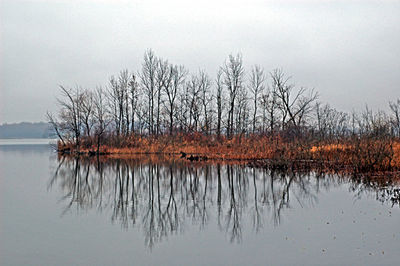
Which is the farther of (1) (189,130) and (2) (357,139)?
(1) (189,130)

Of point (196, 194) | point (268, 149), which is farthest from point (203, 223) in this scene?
point (268, 149)

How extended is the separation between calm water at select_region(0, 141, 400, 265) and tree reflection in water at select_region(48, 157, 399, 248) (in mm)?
30

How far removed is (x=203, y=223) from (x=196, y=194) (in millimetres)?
4161

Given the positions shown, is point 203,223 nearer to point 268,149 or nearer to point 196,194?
point 196,194

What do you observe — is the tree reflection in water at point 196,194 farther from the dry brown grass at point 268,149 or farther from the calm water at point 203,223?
the dry brown grass at point 268,149

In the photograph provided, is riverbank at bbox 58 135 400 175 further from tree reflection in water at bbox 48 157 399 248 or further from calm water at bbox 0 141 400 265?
calm water at bbox 0 141 400 265

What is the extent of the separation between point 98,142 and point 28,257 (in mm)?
31114

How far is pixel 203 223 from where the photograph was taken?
8.66 meters

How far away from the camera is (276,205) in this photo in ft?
34.8

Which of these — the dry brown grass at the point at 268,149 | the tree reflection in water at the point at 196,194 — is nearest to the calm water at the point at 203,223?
the tree reflection in water at the point at 196,194

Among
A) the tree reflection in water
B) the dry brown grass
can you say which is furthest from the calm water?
the dry brown grass

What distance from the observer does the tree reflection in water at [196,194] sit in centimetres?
892

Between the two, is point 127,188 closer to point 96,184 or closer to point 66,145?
point 96,184

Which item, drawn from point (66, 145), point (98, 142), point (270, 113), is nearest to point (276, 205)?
point (98, 142)
